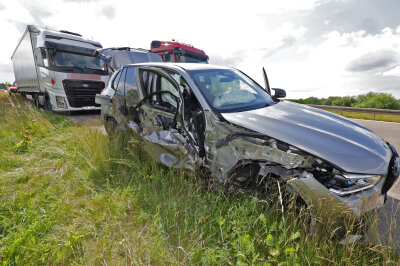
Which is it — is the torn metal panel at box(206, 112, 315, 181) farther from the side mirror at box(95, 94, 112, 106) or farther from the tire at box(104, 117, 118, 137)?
the side mirror at box(95, 94, 112, 106)

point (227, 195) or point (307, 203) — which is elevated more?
point (307, 203)

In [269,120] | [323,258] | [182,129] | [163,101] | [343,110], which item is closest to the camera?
[323,258]

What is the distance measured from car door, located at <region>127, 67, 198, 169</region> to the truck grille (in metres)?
5.39

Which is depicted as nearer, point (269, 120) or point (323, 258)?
point (323, 258)

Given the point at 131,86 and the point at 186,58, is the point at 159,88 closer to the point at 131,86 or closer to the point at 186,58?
the point at 131,86

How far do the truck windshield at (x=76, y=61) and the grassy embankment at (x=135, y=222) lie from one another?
5555 mm

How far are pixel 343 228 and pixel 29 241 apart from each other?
2844 millimetres

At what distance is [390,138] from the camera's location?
5863mm

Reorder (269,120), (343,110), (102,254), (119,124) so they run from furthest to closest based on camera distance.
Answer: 1. (343,110)
2. (119,124)
3. (269,120)
4. (102,254)

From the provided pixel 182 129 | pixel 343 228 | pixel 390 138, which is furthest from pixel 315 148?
pixel 390 138

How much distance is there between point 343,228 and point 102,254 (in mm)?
2083

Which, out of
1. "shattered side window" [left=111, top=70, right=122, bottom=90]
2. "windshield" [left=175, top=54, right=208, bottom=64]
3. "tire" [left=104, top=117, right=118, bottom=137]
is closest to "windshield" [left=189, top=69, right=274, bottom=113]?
"shattered side window" [left=111, top=70, right=122, bottom=90]

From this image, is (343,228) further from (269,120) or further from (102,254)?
(102,254)

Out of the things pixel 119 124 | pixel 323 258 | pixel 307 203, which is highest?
pixel 119 124
